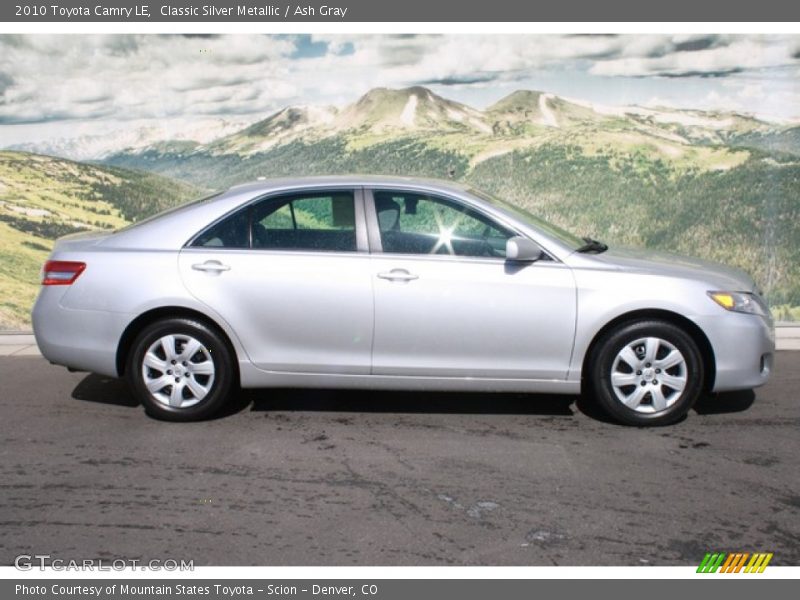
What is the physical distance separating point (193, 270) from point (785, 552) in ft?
12.1

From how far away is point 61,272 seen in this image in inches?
250

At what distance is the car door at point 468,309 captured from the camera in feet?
19.8

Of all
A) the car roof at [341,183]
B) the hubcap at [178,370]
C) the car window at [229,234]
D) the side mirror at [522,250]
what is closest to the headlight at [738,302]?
the side mirror at [522,250]

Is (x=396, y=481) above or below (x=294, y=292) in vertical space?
below

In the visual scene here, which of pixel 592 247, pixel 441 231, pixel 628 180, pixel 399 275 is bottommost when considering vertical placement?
pixel 399 275

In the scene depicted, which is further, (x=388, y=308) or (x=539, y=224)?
(x=539, y=224)

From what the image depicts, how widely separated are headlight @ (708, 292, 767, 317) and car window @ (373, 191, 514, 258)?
1308 millimetres

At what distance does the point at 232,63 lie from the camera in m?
9.88

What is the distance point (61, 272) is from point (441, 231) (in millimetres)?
2406

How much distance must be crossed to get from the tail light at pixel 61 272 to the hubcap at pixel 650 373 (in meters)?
3.36

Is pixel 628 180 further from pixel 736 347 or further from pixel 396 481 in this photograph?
pixel 396 481

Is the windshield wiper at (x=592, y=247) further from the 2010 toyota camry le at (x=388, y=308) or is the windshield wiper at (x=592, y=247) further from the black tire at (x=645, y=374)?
the black tire at (x=645, y=374)

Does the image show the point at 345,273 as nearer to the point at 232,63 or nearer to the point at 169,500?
the point at 169,500

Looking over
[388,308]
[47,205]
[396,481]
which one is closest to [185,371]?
[388,308]
